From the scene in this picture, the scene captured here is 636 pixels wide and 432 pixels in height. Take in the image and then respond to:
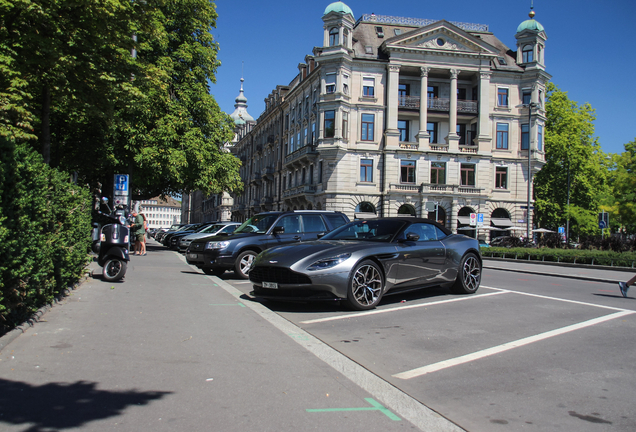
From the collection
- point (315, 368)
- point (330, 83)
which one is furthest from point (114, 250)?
point (330, 83)

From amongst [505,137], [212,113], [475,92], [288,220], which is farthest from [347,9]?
[288,220]

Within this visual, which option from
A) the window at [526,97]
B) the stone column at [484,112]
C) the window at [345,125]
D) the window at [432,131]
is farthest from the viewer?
the window at [526,97]

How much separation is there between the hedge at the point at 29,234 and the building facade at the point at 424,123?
38.4 meters

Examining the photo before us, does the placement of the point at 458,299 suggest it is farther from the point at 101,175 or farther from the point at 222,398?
the point at 101,175

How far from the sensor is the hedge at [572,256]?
2177cm

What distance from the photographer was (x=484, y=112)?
47375 millimetres

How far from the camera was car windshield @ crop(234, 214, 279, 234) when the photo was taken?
1293 centimetres

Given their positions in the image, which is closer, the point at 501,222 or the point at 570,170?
the point at 501,222

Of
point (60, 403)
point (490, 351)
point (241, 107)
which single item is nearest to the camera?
point (60, 403)

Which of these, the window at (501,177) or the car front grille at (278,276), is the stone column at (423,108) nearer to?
the window at (501,177)

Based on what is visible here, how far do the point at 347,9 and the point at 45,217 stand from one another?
4552 cm

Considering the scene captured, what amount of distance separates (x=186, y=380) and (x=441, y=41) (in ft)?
157

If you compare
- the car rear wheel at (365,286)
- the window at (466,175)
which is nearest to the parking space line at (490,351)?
the car rear wheel at (365,286)

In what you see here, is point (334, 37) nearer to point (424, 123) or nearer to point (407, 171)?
point (424, 123)
